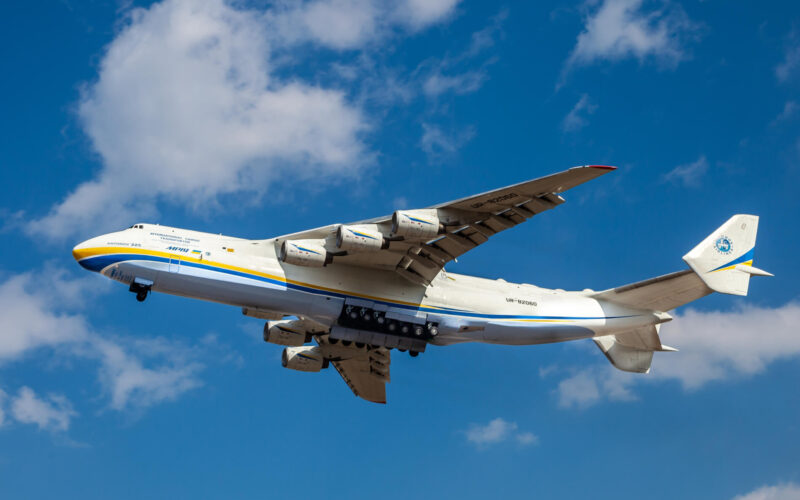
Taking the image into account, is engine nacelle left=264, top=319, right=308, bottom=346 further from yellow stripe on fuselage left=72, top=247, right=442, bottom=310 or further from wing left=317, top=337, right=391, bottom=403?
yellow stripe on fuselage left=72, top=247, right=442, bottom=310

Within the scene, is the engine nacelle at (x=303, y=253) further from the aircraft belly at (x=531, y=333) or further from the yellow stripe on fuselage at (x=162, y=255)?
the aircraft belly at (x=531, y=333)

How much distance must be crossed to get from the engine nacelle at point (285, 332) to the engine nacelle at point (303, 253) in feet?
13.9

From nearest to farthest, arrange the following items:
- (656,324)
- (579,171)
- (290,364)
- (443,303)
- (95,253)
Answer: (579,171), (95,253), (443,303), (656,324), (290,364)

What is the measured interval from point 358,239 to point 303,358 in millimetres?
7088

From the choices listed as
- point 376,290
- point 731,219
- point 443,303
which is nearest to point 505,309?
point 443,303

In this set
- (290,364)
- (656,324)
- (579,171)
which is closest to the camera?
(579,171)

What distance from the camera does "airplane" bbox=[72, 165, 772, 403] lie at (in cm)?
2069

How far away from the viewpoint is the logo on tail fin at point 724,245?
22781 mm

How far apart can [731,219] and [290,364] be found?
39.2 ft

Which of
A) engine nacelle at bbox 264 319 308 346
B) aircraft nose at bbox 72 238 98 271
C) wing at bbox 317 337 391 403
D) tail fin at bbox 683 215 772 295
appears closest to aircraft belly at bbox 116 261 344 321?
aircraft nose at bbox 72 238 98 271

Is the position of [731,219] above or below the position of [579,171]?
above

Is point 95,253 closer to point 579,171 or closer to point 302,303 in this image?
point 302,303

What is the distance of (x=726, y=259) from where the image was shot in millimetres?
22688

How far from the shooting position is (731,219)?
23.8 metres
